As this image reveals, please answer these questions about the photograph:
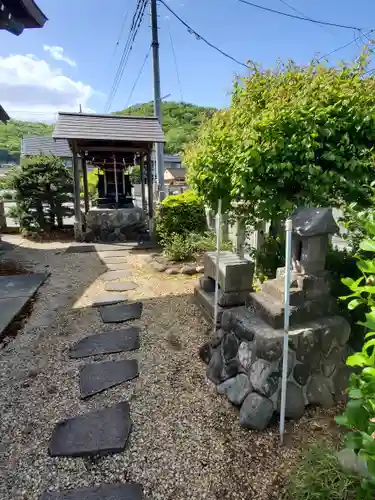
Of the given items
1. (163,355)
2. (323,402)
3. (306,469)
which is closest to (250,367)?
(323,402)

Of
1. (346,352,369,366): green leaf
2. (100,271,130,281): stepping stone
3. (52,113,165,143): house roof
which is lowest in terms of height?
(100,271,130,281): stepping stone

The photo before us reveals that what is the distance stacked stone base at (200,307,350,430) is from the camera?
83.4 inches

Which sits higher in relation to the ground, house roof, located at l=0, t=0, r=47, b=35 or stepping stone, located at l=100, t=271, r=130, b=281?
house roof, located at l=0, t=0, r=47, b=35

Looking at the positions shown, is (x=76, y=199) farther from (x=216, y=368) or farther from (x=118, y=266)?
(x=216, y=368)

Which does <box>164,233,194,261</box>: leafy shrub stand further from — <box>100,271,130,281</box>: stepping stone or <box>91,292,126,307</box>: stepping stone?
<box>91,292,126,307</box>: stepping stone

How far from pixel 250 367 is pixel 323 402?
1.86 ft

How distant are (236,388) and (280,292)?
794 mm

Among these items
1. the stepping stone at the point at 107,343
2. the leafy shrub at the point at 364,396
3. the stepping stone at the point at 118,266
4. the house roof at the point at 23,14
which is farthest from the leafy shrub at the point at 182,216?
the leafy shrub at the point at 364,396

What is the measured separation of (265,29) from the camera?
848cm

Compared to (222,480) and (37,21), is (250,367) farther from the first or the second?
(37,21)

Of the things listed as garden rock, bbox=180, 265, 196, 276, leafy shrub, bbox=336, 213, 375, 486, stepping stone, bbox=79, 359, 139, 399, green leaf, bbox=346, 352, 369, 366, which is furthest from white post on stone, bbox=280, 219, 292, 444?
garden rock, bbox=180, 265, 196, 276

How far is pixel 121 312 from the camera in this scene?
375 centimetres

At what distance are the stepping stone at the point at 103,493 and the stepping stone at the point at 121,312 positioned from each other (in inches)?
78.3

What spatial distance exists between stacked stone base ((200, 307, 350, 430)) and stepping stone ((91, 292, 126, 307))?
6.82 feet
